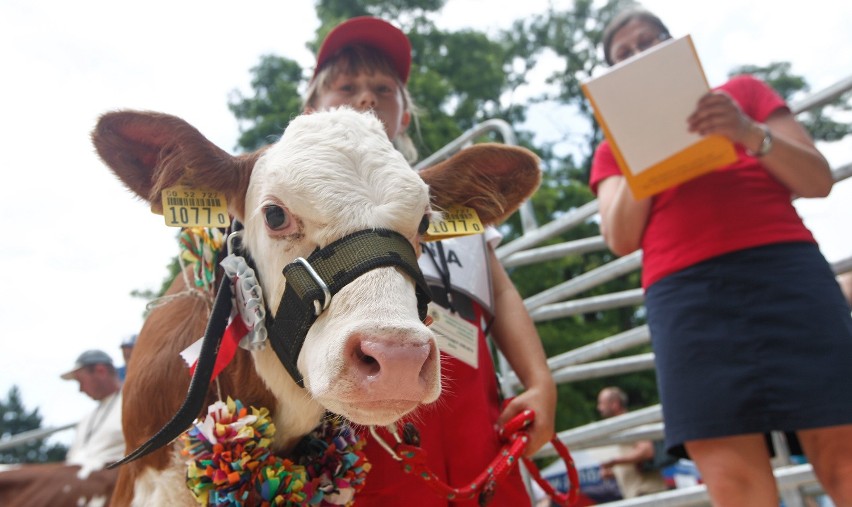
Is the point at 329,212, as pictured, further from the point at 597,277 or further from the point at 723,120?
the point at 597,277

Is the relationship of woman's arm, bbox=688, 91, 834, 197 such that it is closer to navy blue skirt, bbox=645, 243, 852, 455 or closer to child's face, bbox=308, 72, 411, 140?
navy blue skirt, bbox=645, 243, 852, 455

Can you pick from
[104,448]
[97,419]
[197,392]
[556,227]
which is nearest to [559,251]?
[556,227]

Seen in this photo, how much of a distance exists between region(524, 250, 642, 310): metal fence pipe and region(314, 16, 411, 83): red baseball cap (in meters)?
1.60

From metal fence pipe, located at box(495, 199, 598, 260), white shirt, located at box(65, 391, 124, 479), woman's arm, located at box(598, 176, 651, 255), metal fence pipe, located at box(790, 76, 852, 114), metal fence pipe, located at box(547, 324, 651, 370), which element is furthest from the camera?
metal fence pipe, located at box(495, 199, 598, 260)

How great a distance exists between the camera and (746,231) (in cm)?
203

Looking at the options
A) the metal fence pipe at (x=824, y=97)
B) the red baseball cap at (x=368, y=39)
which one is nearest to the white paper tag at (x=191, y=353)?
the red baseball cap at (x=368, y=39)

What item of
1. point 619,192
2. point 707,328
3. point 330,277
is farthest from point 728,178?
point 330,277

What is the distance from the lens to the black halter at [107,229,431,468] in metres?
1.43

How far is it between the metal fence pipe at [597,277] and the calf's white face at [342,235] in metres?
2.04

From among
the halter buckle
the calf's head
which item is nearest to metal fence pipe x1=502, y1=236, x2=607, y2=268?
the calf's head

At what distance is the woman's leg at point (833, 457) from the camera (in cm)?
179

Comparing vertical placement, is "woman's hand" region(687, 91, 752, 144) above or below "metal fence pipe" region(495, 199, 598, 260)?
above

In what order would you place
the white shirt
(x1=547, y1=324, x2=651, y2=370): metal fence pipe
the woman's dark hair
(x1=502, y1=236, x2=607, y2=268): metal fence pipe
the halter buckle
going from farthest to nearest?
(x1=502, y1=236, x2=607, y2=268): metal fence pipe, the white shirt, (x1=547, y1=324, x2=651, y2=370): metal fence pipe, the woman's dark hair, the halter buckle

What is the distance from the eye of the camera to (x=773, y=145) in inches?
79.3
